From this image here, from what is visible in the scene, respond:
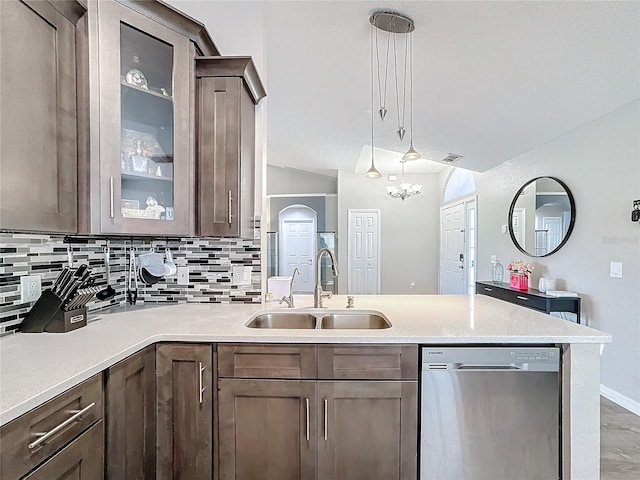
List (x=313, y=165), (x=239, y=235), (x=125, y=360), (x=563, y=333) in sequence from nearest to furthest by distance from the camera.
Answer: (x=125, y=360) → (x=563, y=333) → (x=239, y=235) → (x=313, y=165)

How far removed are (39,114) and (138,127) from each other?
0.44m

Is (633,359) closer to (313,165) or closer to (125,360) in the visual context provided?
(125,360)

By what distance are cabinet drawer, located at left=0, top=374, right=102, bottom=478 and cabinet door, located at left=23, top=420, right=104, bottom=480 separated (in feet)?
0.07

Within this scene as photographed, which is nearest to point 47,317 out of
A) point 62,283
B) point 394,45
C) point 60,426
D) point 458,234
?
point 62,283

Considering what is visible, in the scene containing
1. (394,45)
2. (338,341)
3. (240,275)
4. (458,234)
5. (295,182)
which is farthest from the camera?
(295,182)

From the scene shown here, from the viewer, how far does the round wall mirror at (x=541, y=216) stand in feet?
11.9

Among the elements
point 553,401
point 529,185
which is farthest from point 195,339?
point 529,185

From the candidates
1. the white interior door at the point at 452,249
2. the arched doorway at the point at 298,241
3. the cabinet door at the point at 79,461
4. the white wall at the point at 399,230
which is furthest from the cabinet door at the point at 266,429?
the arched doorway at the point at 298,241

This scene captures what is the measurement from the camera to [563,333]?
1.55 meters

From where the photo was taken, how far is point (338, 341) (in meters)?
1.53

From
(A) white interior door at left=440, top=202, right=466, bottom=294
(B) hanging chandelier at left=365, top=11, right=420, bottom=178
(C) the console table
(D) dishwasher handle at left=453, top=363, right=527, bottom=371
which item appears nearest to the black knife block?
(D) dishwasher handle at left=453, top=363, right=527, bottom=371

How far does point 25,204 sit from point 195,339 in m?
0.79

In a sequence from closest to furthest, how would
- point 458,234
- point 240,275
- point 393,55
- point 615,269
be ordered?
point 240,275, point 393,55, point 615,269, point 458,234

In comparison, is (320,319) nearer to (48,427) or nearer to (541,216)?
(48,427)
